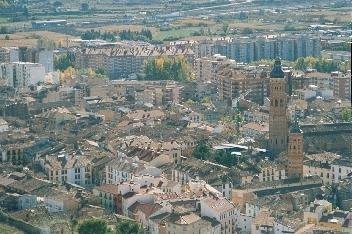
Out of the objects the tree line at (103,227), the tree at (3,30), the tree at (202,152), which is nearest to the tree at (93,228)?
the tree line at (103,227)

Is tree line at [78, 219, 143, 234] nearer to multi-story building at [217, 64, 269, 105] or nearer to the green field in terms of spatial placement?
multi-story building at [217, 64, 269, 105]

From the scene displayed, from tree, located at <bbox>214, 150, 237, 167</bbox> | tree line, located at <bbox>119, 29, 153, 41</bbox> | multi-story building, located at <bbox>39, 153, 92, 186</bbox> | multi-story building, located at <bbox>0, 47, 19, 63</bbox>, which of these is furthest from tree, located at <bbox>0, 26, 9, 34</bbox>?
tree, located at <bbox>214, 150, 237, 167</bbox>

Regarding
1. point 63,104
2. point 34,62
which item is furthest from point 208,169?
point 34,62

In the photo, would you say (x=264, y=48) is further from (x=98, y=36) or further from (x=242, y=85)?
(x=242, y=85)

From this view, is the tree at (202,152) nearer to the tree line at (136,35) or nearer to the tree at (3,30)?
the tree line at (136,35)

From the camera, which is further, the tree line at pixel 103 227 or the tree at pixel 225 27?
the tree at pixel 225 27
